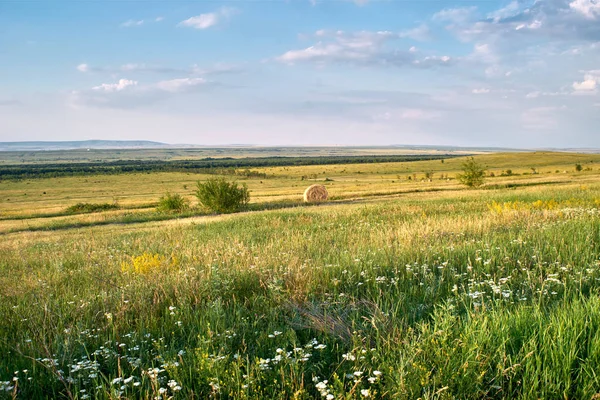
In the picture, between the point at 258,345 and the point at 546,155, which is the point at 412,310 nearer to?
the point at 258,345

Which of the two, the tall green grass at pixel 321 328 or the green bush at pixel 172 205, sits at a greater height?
the tall green grass at pixel 321 328

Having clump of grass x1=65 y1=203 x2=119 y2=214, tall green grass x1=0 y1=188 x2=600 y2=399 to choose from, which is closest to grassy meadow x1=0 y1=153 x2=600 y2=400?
tall green grass x1=0 y1=188 x2=600 y2=399

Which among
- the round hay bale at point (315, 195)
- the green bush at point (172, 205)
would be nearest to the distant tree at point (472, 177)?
the round hay bale at point (315, 195)

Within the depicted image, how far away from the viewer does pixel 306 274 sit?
6.08 m

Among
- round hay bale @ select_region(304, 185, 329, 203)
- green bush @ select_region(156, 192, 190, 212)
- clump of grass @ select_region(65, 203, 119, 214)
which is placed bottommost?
clump of grass @ select_region(65, 203, 119, 214)

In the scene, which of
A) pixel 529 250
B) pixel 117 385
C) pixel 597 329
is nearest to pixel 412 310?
pixel 597 329

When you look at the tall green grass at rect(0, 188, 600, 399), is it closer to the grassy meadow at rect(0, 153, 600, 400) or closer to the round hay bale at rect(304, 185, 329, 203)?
the grassy meadow at rect(0, 153, 600, 400)

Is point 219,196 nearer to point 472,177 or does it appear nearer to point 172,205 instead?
point 172,205

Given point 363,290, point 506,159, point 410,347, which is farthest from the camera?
point 506,159

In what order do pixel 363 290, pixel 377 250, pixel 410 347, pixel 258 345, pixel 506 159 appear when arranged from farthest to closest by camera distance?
pixel 506 159 → pixel 377 250 → pixel 363 290 → pixel 258 345 → pixel 410 347

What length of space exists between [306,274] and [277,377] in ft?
8.97

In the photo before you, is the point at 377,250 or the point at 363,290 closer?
the point at 363,290

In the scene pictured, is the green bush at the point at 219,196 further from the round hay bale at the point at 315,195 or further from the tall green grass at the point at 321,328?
the tall green grass at the point at 321,328

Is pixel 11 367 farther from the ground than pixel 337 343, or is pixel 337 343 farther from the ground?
pixel 337 343
